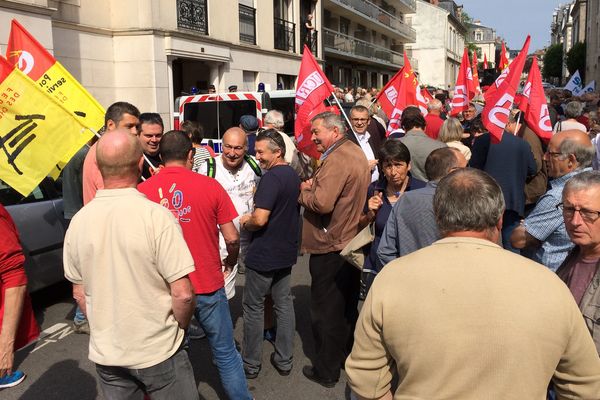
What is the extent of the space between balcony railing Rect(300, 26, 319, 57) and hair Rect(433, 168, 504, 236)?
23112mm

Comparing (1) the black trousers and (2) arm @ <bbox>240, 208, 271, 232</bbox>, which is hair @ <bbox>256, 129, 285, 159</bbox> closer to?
(2) arm @ <bbox>240, 208, 271, 232</bbox>

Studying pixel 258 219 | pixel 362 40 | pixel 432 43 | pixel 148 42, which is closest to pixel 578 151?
pixel 258 219

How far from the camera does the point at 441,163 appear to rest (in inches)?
126

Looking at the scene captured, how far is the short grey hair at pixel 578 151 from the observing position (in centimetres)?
325

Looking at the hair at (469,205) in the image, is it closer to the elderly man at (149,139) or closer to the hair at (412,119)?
the elderly man at (149,139)

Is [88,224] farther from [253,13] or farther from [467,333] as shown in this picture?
[253,13]

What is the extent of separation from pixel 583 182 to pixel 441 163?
99cm

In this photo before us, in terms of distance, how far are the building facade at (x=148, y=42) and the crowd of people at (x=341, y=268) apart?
861 centimetres

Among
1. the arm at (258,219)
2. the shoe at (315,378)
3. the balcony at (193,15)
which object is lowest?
the shoe at (315,378)

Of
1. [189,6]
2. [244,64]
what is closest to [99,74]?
[189,6]

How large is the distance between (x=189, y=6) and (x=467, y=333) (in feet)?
52.6

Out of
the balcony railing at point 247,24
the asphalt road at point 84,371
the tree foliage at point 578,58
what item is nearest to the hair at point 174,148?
the asphalt road at point 84,371

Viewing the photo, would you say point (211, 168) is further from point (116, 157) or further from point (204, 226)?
point (116, 157)

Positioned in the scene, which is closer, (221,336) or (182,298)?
(182,298)
